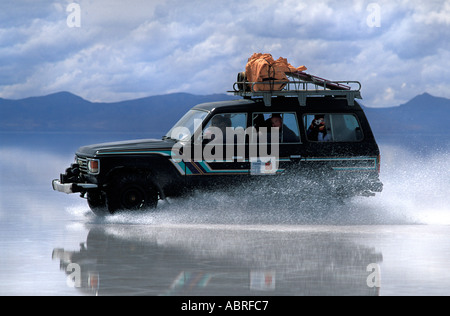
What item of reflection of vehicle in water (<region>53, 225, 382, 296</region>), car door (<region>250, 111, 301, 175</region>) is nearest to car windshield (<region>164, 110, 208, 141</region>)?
car door (<region>250, 111, 301, 175</region>)

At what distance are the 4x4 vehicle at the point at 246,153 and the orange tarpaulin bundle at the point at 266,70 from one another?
0.16m

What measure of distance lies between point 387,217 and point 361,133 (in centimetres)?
149

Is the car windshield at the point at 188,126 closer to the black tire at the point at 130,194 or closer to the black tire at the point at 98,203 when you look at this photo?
the black tire at the point at 130,194

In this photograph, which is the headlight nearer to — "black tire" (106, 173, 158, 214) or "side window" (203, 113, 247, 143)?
"black tire" (106, 173, 158, 214)

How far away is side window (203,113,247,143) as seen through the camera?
1361 cm

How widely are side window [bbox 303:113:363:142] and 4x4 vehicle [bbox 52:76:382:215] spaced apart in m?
0.02

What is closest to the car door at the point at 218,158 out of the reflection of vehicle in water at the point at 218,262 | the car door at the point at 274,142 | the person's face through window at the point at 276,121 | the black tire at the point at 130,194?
the car door at the point at 274,142

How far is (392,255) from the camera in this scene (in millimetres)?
9945

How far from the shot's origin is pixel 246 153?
13.6 meters

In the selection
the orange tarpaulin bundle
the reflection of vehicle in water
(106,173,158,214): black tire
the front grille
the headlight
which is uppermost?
the orange tarpaulin bundle

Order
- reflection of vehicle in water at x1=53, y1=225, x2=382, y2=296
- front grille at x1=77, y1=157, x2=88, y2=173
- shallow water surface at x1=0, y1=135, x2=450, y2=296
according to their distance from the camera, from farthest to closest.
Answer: front grille at x1=77, y1=157, x2=88, y2=173 < shallow water surface at x1=0, y1=135, x2=450, y2=296 < reflection of vehicle in water at x1=53, y1=225, x2=382, y2=296

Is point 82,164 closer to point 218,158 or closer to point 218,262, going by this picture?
point 218,158
